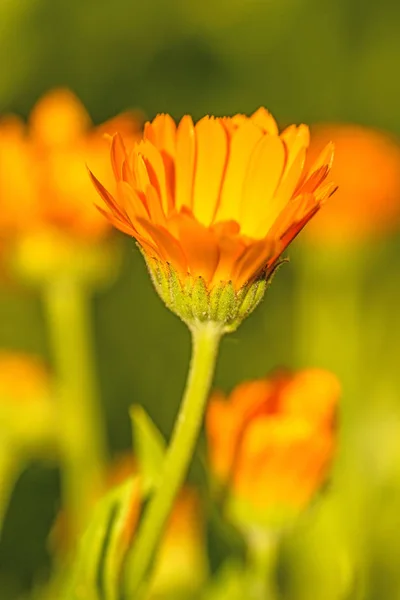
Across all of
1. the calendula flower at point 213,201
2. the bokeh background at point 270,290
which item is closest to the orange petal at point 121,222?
the calendula flower at point 213,201

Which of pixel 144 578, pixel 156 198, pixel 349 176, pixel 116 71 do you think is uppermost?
pixel 116 71

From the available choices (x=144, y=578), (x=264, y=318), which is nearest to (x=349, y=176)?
(x=264, y=318)

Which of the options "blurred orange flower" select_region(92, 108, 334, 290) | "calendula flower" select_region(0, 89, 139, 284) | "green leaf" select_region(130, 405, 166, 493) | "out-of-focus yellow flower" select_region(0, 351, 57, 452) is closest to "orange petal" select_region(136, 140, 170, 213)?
"blurred orange flower" select_region(92, 108, 334, 290)

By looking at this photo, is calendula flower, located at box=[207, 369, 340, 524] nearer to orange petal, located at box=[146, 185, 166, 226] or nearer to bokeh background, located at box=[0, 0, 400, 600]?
bokeh background, located at box=[0, 0, 400, 600]

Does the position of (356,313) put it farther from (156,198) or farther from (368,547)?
(156,198)

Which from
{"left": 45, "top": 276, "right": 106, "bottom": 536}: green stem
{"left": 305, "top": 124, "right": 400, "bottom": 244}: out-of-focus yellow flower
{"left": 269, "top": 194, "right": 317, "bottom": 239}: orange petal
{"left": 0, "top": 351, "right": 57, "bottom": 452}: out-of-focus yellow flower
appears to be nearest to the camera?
{"left": 269, "top": 194, "right": 317, "bottom": 239}: orange petal

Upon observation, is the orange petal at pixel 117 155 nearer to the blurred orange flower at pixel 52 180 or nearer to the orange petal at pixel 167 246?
the orange petal at pixel 167 246

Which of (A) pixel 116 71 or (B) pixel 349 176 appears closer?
(B) pixel 349 176
